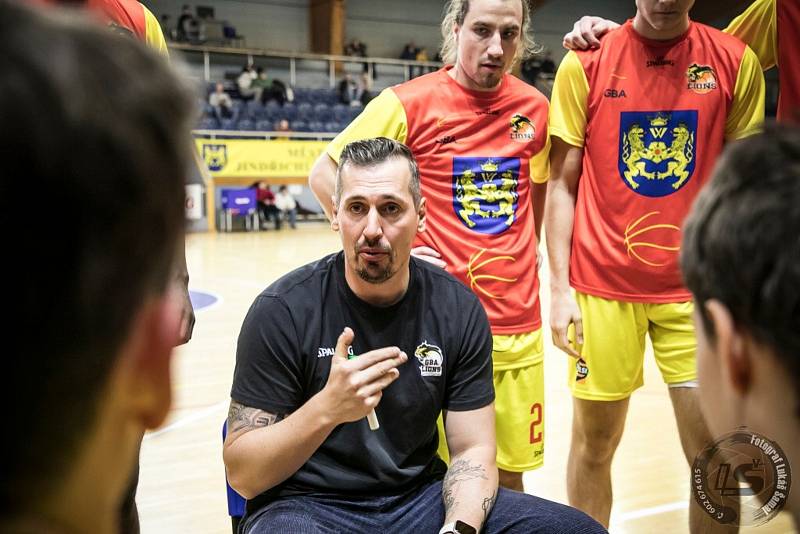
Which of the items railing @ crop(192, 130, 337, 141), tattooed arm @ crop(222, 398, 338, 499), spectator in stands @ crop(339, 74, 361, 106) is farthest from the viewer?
spectator in stands @ crop(339, 74, 361, 106)

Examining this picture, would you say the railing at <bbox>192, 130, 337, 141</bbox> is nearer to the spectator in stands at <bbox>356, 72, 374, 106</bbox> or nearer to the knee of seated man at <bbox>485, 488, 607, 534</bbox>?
the spectator in stands at <bbox>356, 72, 374, 106</bbox>

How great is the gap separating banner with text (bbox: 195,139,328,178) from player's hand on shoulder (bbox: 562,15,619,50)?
14064mm

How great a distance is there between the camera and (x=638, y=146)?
2713 millimetres

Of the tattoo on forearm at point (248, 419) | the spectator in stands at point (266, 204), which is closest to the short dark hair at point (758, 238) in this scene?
the tattoo on forearm at point (248, 419)

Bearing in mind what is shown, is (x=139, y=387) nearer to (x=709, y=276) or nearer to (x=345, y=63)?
(x=709, y=276)

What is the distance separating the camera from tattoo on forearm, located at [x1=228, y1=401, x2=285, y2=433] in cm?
206

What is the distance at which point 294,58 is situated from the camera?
20812 millimetres

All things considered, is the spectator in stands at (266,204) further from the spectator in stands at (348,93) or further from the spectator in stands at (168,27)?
the spectator in stands at (168,27)

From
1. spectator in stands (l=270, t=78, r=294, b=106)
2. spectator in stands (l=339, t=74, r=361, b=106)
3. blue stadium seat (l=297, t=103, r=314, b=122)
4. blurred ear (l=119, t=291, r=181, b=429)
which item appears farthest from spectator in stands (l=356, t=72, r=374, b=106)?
blurred ear (l=119, t=291, r=181, b=429)

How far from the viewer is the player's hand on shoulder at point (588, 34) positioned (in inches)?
110

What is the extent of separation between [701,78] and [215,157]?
14832 millimetres

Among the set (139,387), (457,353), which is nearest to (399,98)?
(457,353)

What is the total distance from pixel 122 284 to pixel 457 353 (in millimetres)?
1771

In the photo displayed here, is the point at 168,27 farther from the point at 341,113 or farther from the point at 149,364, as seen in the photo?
the point at 149,364
